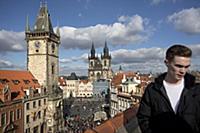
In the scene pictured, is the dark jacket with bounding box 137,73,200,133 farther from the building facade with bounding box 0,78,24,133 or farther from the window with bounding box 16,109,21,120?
the window with bounding box 16,109,21,120

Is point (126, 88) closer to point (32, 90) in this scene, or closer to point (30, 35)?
point (32, 90)

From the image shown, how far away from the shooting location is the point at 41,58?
3825cm

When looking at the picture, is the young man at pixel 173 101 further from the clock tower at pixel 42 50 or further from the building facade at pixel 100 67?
the building facade at pixel 100 67

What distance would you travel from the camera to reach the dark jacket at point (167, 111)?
266 centimetres

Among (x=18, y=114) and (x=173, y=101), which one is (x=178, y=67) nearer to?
(x=173, y=101)

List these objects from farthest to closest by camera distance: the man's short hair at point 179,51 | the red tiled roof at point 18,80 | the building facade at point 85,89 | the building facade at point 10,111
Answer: the building facade at point 85,89 → the red tiled roof at point 18,80 → the building facade at point 10,111 → the man's short hair at point 179,51

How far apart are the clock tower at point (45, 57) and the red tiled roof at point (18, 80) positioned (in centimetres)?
130

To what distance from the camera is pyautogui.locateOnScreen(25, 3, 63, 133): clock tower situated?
38.2 metres

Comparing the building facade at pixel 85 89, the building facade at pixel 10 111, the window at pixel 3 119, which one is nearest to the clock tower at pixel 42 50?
the building facade at pixel 10 111

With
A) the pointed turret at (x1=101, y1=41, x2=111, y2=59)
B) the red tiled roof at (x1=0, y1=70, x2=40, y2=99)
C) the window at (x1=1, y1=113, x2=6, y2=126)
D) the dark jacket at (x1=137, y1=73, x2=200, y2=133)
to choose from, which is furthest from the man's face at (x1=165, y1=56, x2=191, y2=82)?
the pointed turret at (x1=101, y1=41, x2=111, y2=59)

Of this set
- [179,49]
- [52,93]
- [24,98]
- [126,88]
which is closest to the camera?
[179,49]

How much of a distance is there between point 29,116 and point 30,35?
1341cm

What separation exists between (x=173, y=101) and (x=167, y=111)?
0.13 meters

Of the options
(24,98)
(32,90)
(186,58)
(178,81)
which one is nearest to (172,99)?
(178,81)
